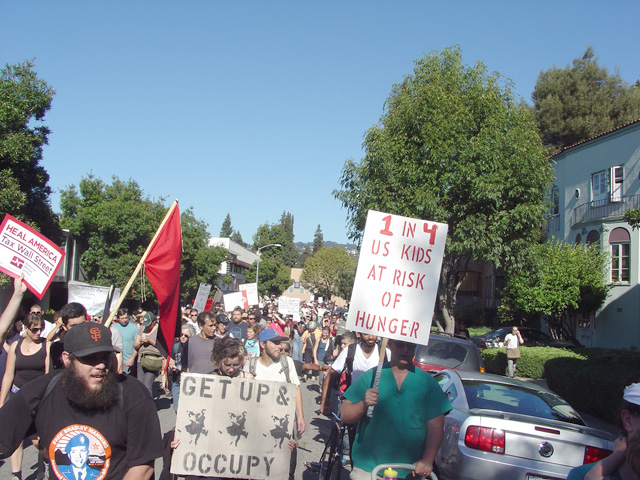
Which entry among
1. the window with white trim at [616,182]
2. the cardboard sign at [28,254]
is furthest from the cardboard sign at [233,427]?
the window with white trim at [616,182]

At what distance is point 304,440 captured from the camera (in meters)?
9.32

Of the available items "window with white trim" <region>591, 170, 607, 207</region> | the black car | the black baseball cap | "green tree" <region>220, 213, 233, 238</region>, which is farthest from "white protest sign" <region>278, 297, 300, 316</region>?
"green tree" <region>220, 213, 233, 238</region>

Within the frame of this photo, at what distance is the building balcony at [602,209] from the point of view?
2967cm

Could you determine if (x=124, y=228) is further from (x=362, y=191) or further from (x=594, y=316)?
(x=594, y=316)

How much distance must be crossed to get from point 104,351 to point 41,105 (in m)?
20.8

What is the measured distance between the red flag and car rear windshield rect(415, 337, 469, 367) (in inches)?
224

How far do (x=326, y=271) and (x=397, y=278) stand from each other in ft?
324

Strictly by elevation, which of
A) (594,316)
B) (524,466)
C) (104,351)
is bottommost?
(524,466)

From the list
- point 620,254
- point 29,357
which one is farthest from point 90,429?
point 620,254

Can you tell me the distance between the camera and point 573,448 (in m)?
5.60

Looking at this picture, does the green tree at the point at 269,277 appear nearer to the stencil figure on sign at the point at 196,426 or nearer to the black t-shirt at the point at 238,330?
the black t-shirt at the point at 238,330

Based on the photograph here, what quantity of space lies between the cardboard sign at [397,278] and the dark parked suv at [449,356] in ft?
20.2

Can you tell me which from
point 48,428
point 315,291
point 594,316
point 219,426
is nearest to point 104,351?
point 48,428

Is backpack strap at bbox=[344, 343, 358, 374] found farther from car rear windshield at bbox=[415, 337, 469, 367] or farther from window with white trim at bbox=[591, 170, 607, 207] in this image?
window with white trim at bbox=[591, 170, 607, 207]
